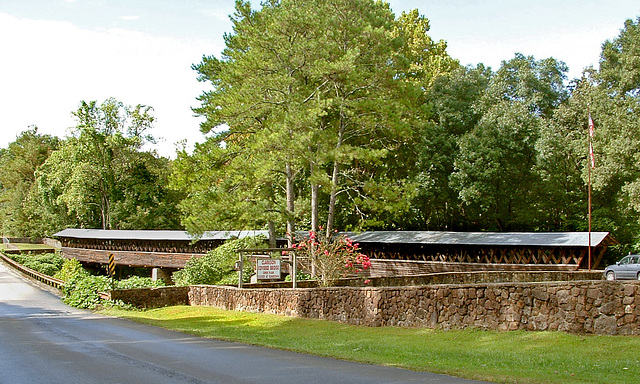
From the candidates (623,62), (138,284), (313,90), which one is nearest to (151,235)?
(138,284)

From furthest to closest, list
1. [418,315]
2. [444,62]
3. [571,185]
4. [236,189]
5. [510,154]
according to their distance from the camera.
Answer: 1. [444,62]
2. [571,185]
3. [510,154]
4. [236,189]
5. [418,315]

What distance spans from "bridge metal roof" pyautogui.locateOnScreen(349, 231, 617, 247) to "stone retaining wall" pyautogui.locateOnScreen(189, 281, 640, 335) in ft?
45.7

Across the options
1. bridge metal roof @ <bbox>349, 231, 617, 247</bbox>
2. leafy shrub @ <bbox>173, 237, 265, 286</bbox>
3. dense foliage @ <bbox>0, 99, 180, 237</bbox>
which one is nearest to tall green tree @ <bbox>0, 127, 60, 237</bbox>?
dense foliage @ <bbox>0, 99, 180, 237</bbox>

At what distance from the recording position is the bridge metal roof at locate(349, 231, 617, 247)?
25.8m

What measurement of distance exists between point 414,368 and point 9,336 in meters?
9.96

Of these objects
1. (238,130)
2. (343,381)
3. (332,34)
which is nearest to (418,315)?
(343,381)

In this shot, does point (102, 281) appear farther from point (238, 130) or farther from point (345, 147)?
point (345, 147)

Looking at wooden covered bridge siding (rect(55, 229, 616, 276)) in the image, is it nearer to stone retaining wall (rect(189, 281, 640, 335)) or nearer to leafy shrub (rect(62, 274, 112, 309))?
leafy shrub (rect(62, 274, 112, 309))

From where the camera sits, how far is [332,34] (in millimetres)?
26156

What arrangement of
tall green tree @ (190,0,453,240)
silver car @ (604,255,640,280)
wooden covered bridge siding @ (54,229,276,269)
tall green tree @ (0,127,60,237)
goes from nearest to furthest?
silver car @ (604,255,640,280)
tall green tree @ (190,0,453,240)
wooden covered bridge siding @ (54,229,276,269)
tall green tree @ (0,127,60,237)

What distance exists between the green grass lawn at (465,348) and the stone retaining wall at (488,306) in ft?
1.00

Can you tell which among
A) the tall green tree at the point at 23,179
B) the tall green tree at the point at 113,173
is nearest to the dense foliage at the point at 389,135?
the tall green tree at the point at 113,173

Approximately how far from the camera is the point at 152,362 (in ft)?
31.7

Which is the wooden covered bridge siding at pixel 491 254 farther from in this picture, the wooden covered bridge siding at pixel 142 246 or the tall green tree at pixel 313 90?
the wooden covered bridge siding at pixel 142 246
